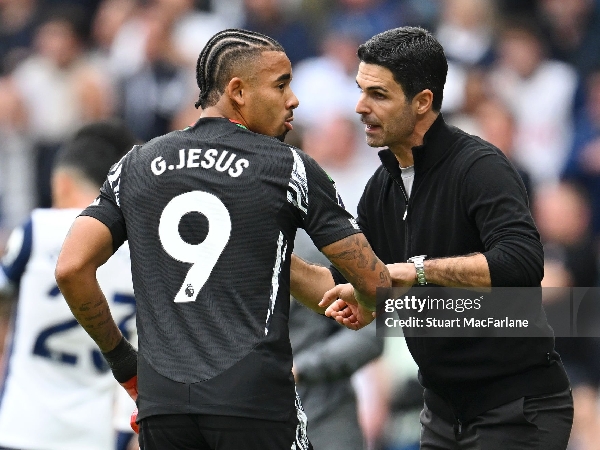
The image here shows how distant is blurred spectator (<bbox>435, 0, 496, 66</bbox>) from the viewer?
9.77 meters

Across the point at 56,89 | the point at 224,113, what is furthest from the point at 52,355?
the point at 56,89

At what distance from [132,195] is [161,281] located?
1.03 ft

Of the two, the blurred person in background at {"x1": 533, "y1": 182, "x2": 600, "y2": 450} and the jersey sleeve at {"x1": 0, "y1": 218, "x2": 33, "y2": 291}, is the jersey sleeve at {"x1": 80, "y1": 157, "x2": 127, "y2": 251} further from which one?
the blurred person in background at {"x1": 533, "y1": 182, "x2": 600, "y2": 450}

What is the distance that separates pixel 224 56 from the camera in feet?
13.3

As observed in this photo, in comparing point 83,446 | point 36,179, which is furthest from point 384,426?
point 36,179

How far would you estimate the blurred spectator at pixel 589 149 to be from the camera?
351 inches

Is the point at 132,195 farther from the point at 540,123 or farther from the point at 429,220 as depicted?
the point at 540,123

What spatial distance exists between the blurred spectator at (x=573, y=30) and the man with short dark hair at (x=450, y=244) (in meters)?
5.33

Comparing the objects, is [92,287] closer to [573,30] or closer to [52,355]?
[52,355]

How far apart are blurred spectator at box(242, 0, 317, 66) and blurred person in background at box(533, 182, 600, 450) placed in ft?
9.28

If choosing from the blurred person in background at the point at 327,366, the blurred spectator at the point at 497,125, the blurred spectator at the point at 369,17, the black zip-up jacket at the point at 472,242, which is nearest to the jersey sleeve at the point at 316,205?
the black zip-up jacket at the point at 472,242

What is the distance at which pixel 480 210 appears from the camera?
4.29 m

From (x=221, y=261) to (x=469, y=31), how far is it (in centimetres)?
661

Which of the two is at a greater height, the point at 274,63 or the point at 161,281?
the point at 274,63
